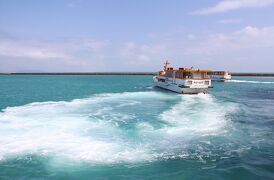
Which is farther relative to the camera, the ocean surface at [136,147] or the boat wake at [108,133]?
the boat wake at [108,133]

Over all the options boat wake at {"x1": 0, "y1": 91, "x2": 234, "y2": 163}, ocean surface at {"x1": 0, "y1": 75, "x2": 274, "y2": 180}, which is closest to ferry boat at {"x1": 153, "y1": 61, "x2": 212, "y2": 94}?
boat wake at {"x1": 0, "y1": 91, "x2": 234, "y2": 163}

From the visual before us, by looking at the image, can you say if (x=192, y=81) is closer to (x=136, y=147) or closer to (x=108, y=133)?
(x=108, y=133)

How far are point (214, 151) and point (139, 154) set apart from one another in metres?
4.72

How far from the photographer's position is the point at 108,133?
22656 mm

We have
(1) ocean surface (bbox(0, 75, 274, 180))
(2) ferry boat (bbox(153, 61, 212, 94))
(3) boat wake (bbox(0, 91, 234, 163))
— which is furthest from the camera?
(2) ferry boat (bbox(153, 61, 212, 94))

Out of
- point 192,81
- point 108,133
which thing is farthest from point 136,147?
point 192,81

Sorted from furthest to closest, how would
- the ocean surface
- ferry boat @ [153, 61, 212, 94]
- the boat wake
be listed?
ferry boat @ [153, 61, 212, 94]
the boat wake
the ocean surface

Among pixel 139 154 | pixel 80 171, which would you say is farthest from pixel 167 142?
pixel 80 171

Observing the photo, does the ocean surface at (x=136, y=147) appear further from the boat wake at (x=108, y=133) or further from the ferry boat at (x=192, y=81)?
the ferry boat at (x=192, y=81)

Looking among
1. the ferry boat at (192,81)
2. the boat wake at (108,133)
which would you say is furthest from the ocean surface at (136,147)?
the ferry boat at (192,81)

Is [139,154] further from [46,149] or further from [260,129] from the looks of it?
[260,129]

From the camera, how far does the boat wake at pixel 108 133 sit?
17359mm

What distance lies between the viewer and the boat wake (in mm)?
17359

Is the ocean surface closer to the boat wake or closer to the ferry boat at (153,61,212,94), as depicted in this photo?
the boat wake
